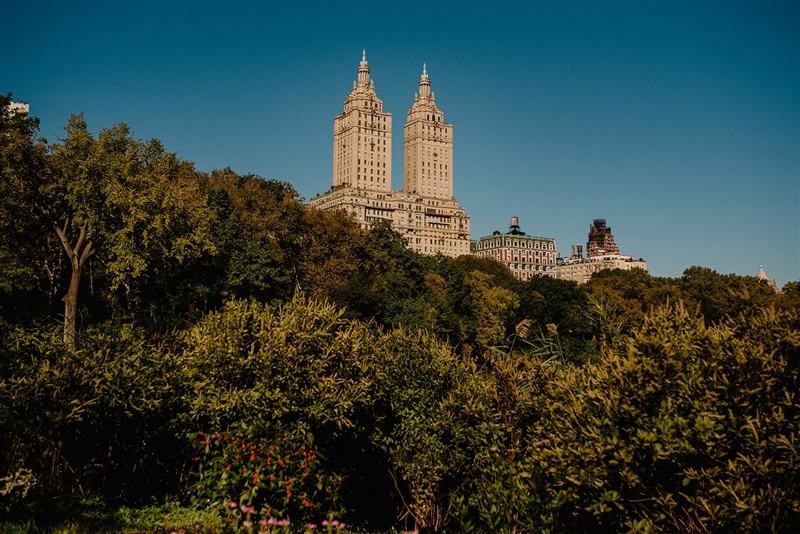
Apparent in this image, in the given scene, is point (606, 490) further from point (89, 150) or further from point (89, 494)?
point (89, 150)

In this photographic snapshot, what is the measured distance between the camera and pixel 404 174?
19550 cm

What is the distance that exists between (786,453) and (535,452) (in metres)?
4.39

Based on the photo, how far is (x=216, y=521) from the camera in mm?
11078

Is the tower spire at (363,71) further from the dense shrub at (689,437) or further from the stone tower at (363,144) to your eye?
the dense shrub at (689,437)

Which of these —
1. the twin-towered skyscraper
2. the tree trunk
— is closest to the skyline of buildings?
the twin-towered skyscraper

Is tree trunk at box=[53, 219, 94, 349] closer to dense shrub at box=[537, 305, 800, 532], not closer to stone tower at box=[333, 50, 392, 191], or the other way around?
dense shrub at box=[537, 305, 800, 532]

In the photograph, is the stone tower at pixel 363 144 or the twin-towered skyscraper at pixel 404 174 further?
the stone tower at pixel 363 144

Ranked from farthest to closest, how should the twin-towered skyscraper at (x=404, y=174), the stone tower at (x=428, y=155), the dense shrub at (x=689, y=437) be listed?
the stone tower at (x=428, y=155) < the twin-towered skyscraper at (x=404, y=174) < the dense shrub at (x=689, y=437)

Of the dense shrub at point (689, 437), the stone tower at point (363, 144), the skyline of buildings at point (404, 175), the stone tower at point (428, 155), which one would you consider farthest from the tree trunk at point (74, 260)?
the stone tower at point (428, 155)

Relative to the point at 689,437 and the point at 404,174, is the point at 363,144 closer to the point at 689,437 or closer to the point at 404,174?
the point at 404,174

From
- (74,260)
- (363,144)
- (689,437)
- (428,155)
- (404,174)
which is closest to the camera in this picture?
(689,437)

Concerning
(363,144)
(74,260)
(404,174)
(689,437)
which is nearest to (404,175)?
(404,174)

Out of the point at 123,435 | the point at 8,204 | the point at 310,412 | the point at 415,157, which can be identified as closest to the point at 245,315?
the point at 310,412

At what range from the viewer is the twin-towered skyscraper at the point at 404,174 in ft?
564
